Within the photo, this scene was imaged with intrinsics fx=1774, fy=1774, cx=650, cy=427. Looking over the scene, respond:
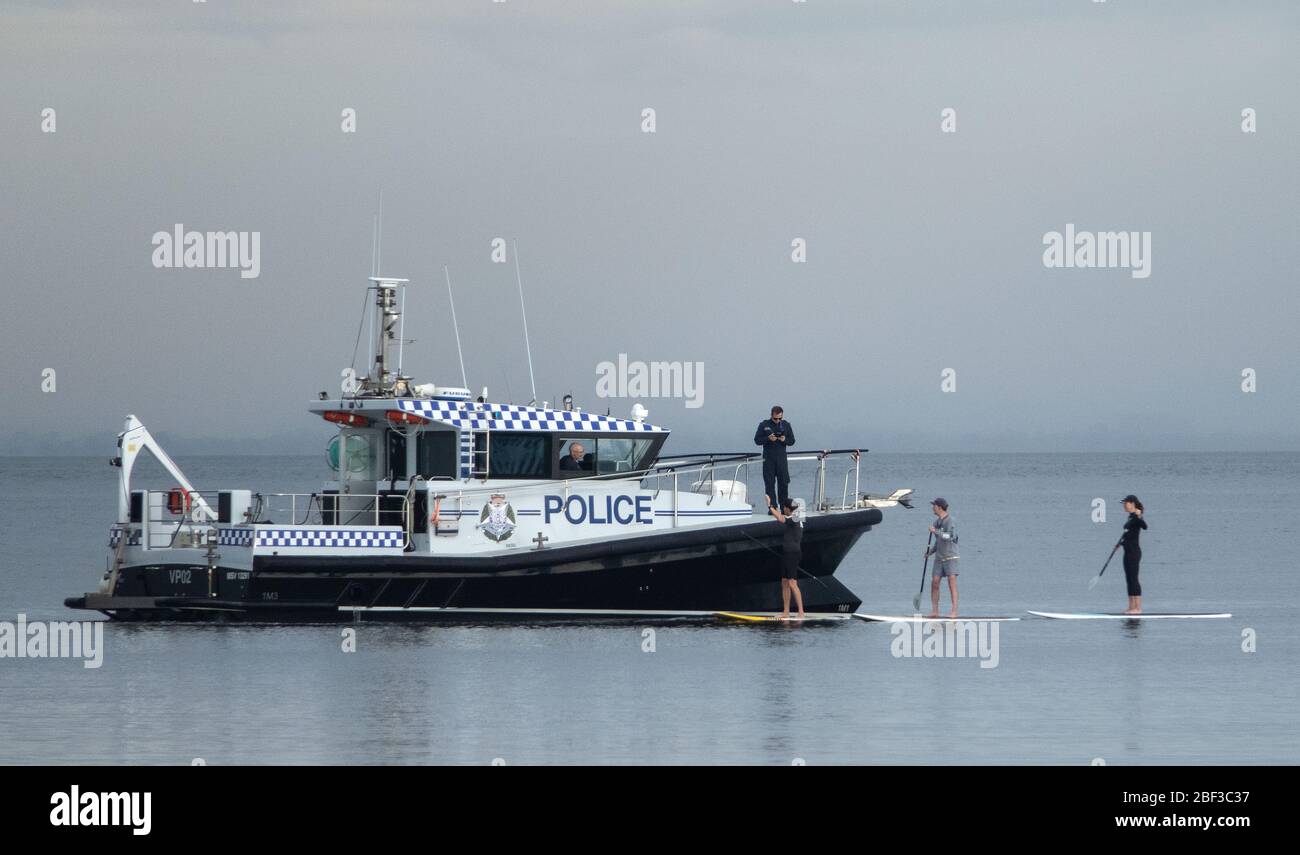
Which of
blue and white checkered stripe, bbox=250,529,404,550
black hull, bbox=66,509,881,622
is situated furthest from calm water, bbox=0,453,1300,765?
blue and white checkered stripe, bbox=250,529,404,550

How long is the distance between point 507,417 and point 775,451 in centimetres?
327

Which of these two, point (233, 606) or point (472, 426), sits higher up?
point (472, 426)

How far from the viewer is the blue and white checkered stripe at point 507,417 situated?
69.5 ft

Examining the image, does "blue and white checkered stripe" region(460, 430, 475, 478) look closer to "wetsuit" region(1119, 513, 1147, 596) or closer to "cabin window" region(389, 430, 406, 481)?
"cabin window" region(389, 430, 406, 481)

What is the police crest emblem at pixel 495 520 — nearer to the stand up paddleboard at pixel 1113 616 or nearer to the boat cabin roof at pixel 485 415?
the boat cabin roof at pixel 485 415

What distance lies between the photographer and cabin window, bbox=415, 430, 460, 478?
2120 cm

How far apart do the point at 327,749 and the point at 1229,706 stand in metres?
8.09

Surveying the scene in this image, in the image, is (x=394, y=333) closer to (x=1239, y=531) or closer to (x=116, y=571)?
(x=116, y=571)

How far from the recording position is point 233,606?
20.6 m

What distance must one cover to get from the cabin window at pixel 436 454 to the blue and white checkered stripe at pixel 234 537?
2.16m

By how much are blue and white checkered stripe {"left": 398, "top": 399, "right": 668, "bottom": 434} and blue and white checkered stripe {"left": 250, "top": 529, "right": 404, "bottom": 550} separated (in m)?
1.54
